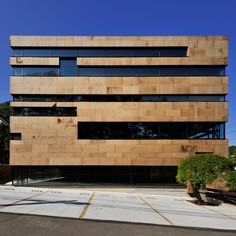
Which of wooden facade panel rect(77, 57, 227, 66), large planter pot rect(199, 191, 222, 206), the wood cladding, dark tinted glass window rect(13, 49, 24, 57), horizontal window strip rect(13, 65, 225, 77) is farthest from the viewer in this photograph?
dark tinted glass window rect(13, 49, 24, 57)

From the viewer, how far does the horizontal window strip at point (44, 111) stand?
33.0 m

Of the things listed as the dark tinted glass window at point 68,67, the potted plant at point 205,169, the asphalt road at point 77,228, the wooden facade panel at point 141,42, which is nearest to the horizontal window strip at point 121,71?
the dark tinted glass window at point 68,67

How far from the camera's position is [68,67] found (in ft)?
111

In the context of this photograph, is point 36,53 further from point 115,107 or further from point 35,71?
point 115,107

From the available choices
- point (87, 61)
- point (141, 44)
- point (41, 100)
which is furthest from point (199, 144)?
point (41, 100)

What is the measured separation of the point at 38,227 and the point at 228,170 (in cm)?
1404

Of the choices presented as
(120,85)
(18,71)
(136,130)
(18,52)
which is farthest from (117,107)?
(18,52)

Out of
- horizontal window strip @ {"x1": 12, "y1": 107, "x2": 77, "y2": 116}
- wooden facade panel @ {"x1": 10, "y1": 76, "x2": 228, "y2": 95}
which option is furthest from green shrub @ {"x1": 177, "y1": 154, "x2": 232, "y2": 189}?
horizontal window strip @ {"x1": 12, "y1": 107, "x2": 77, "y2": 116}

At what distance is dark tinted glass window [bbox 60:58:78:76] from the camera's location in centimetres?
3344

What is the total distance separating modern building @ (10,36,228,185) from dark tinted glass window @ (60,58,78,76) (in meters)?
0.10

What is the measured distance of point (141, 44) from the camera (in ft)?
110

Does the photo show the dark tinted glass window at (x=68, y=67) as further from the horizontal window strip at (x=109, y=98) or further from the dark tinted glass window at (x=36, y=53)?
the horizontal window strip at (x=109, y=98)

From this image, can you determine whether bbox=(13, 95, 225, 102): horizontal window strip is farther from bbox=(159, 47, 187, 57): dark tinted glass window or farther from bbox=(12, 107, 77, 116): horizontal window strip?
bbox=(159, 47, 187, 57): dark tinted glass window

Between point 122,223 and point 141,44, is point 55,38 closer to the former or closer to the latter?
point 141,44
